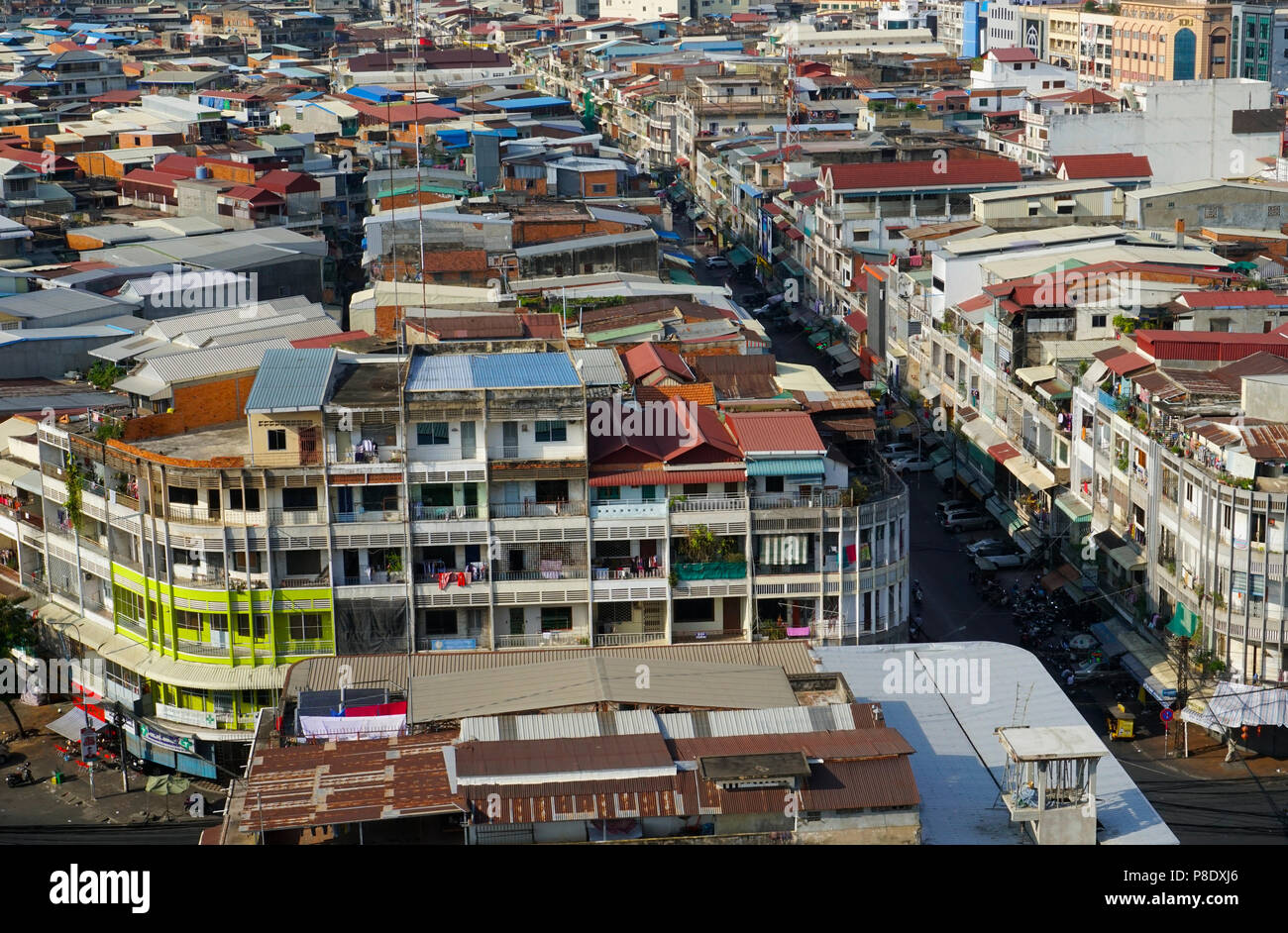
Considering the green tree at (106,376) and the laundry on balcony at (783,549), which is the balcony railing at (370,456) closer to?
the laundry on balcony at (783,549)

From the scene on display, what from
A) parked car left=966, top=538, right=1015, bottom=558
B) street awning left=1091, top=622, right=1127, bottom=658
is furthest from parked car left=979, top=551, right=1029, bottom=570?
street awning left=1091, top=622, right=1127, bottom=658

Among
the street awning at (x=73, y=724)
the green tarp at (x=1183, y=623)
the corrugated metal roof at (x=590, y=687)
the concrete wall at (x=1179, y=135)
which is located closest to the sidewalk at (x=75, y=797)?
the street awning at (x=73, y=724)

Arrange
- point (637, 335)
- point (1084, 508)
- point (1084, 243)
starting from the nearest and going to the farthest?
point (1084, 508) < point (637, 335) < point (1084, 243)

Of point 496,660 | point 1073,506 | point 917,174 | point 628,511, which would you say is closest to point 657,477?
point 628,511

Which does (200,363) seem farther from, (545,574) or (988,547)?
(988,547)
